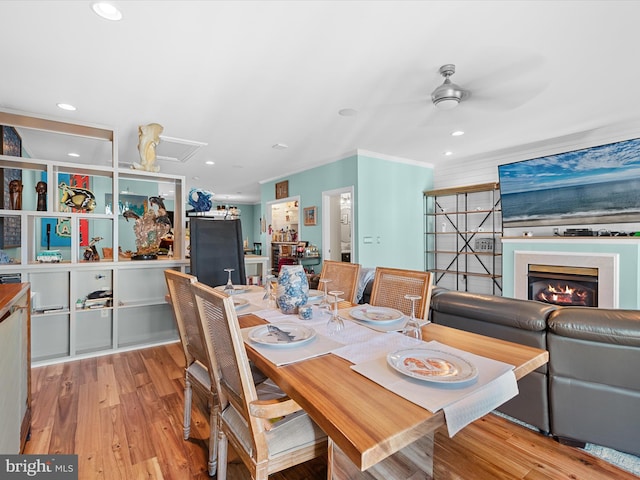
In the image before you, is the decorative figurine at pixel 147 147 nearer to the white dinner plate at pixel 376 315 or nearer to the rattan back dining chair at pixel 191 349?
the rattan back dining chair at pixel 191 349

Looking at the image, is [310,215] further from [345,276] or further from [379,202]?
[345,276]

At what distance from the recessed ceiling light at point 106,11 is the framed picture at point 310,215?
4221 mm

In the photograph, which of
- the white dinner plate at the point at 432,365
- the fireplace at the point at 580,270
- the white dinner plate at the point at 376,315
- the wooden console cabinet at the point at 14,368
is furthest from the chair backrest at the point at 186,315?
the fireplace at the point at 580,270

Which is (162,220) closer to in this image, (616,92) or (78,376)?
(78,376)

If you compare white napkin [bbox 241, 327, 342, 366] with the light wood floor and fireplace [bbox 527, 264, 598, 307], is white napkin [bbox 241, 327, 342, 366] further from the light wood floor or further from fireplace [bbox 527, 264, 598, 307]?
fireplace [bbox 527, 264, 598, 307]

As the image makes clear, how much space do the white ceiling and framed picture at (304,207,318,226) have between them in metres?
1.93

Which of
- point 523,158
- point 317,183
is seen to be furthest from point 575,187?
point 317,183

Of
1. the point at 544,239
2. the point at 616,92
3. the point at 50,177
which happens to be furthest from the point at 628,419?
the point at 50,177

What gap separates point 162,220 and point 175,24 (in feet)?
7.63

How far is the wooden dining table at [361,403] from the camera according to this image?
28.3 inches

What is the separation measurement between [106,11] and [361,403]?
2.53 metres

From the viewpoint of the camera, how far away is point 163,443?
1843 millimetres

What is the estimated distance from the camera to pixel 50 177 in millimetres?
3150

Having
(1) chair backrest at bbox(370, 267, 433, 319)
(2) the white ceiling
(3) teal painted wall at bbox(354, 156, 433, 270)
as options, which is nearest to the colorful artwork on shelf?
(2) the white ceiling
